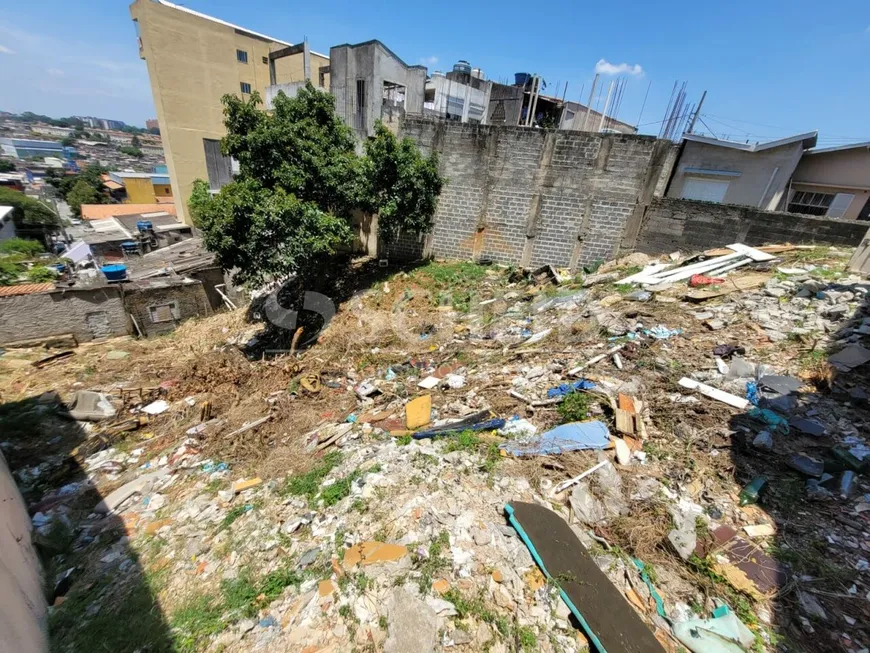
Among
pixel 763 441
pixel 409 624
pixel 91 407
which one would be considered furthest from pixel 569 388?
pixel 91 407

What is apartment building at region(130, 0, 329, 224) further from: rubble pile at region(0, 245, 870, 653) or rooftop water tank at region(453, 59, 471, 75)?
rubble pile at region(0, 245, 870, 653)

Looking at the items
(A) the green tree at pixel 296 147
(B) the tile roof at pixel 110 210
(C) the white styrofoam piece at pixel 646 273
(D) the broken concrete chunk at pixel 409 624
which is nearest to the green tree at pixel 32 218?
(B) the tile roof at pixel 110 210

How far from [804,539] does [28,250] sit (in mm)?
30280

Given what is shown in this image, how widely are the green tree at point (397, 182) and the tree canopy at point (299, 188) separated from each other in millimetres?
28

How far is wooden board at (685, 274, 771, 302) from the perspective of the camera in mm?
6809

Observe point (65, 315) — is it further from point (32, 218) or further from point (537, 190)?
point (32, 218)

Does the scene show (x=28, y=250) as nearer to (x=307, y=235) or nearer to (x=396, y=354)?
(x=307, y=235)

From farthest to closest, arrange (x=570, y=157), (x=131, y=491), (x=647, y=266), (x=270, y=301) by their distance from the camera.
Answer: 1. (x=270, y=301)
2. (x=570, y=157)
3. (x=647, y=266)
4. (x=131, y=491)

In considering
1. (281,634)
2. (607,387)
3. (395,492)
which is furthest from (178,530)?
(607,387)

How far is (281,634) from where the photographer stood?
2869 mm

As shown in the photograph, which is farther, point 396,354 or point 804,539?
point 396,354

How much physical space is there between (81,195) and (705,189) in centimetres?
5058

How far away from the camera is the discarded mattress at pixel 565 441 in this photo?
13.8 feet

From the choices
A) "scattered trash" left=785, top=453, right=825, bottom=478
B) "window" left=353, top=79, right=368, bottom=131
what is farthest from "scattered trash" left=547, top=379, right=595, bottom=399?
"window" left=353, top=79, right=368, bottom=131
